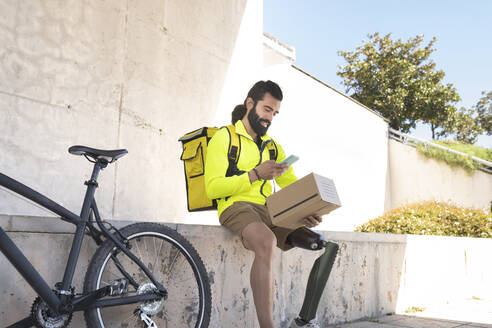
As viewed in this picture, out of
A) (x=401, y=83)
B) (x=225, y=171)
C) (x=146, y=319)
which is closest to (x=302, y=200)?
(x=225, y=171)

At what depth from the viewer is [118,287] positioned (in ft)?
7.74

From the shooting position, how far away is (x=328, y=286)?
13.7 feet

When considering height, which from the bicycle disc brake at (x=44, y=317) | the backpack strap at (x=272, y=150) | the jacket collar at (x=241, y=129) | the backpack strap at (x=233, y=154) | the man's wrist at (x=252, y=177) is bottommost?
the bicycle disc brake at (x=44, y=317)

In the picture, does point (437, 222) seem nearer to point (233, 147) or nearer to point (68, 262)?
point (233, 147)

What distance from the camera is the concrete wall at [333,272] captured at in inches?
94.0

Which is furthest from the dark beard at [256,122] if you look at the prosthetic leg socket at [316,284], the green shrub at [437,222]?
the green shrub at [437,222]

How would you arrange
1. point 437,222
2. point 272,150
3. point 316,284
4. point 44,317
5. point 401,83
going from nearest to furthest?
point 44,317, point 316,284, point 272,150, point 437,222, point 401,83

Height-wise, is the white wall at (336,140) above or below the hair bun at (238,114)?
above

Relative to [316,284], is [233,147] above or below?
above

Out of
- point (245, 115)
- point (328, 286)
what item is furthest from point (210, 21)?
point (328, 286)

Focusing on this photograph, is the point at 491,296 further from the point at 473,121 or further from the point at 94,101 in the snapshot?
the point at 473,121

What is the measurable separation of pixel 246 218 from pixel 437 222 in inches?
248

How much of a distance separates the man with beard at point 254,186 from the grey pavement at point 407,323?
1584 mm

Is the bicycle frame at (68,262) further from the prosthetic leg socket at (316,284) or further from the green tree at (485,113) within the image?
the green tree at (485,113)
